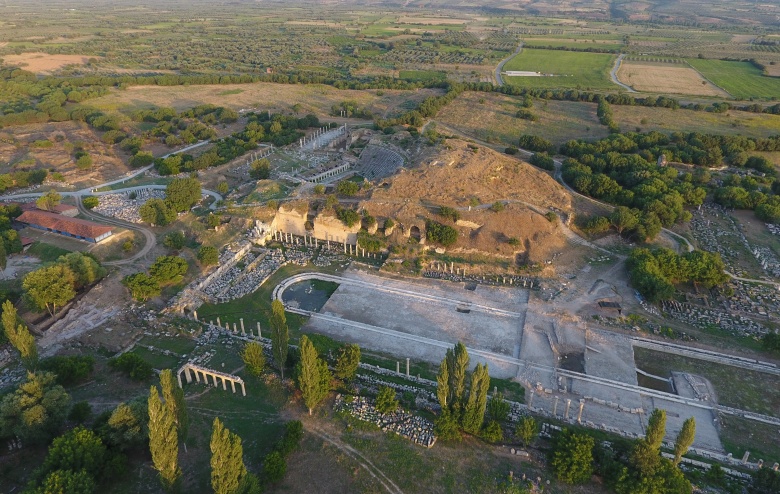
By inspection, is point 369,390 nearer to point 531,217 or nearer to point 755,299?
point 531,217

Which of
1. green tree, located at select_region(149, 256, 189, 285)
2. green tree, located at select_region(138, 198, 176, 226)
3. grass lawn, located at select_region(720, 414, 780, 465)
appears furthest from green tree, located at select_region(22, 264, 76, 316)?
grass lawn, located at select_region(720, 414, 780, 465)

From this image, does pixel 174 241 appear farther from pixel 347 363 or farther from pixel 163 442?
pixel 163 442

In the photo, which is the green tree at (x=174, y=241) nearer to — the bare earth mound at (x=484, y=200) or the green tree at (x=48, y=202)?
the green tree at (x=48, y=202)

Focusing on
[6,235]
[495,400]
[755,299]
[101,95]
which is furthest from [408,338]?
[101,95]

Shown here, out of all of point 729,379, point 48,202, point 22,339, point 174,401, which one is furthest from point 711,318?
point 48,202

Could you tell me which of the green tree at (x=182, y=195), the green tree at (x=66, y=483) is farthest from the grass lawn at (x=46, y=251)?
the green tree at (x=66, y=483)

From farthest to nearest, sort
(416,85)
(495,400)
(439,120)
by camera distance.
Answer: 1. (416,85)
2. (439,120)
3. (495,400)

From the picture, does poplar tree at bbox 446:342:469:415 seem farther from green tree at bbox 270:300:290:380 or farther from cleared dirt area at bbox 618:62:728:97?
cleared dirt area at bbox 618:62:728:97
